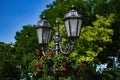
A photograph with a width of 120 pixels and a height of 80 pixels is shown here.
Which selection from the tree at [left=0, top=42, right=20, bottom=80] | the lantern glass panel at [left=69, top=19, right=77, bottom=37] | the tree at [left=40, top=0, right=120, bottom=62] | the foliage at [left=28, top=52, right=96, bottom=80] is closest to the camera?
the lantern glass panel at [left=69, top=19, right=77, bottom=37]

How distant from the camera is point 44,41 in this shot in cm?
1762

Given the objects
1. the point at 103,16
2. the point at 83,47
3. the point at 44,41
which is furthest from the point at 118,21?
the point at 44,41

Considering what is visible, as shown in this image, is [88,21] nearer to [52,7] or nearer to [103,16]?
[103,16]

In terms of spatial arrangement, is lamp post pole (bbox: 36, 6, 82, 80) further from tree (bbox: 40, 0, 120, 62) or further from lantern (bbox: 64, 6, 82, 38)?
tree (bbox: 40, 0, 120, 62)

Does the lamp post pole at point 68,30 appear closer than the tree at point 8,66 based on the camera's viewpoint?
Yes

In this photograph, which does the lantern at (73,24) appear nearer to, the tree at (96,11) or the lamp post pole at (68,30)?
the lamp post pole at (68,30)

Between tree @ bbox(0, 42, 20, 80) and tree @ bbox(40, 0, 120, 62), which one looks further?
tree @ bbox(0, 42, 20, 80)

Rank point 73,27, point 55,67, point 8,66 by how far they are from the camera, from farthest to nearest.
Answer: point 8,66
point 55,67
point 73,27

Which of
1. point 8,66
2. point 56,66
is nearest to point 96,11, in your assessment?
point 8,66

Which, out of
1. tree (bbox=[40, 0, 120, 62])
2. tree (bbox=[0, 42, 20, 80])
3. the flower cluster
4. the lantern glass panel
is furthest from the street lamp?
tree (bbox=[0, 42, 20, 80])

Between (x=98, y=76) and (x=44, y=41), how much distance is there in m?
51.2

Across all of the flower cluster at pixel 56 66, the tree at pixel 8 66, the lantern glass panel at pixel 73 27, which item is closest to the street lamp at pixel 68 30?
the lantern glass panel at pixel 73 27

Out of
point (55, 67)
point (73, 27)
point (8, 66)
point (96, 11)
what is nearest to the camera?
point (73, 27)

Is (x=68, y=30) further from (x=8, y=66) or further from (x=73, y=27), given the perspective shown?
(x=8, y=66)
